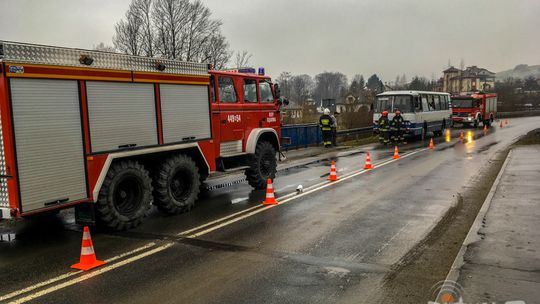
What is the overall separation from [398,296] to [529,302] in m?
1.23

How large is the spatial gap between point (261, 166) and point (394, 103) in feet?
53.6

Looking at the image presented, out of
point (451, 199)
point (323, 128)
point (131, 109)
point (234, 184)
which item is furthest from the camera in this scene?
point (323, 128)

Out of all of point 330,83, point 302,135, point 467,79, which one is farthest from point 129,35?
point 467,79

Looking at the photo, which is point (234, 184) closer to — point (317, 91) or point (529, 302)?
point (529, 302)

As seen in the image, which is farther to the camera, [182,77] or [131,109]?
[182,77]

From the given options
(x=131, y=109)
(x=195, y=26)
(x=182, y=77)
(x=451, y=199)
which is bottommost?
(x=451, y=199)

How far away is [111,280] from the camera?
5473mm

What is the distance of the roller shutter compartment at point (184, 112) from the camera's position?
8672 mm

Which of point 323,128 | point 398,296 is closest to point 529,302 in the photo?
point 398,296

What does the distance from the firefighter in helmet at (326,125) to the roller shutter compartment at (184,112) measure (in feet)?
43.4

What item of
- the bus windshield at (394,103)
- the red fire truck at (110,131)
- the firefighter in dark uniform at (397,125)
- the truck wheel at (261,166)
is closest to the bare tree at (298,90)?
the bus windshield at (394,103)

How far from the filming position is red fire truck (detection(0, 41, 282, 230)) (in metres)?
6.35

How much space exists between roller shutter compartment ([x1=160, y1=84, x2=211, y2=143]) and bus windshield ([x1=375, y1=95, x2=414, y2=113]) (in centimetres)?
1842

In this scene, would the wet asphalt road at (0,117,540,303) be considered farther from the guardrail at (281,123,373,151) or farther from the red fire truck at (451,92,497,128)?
the red fire truck at (451,92,497,128)
